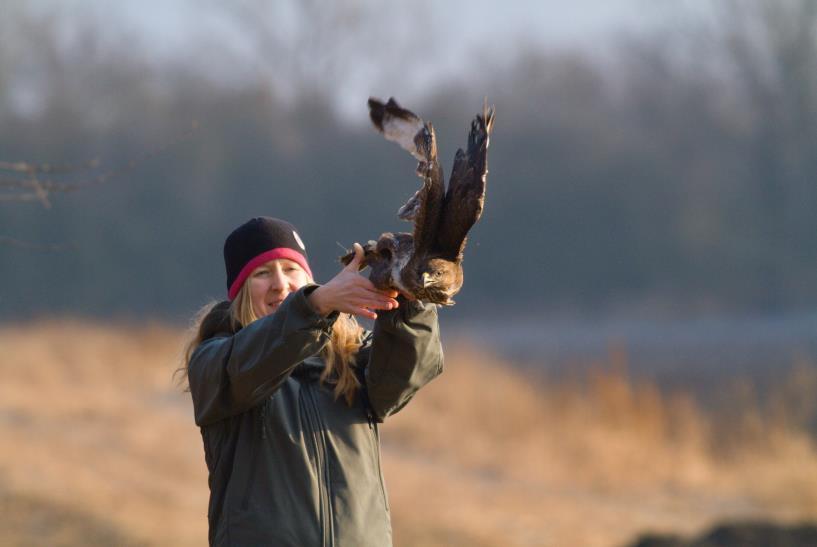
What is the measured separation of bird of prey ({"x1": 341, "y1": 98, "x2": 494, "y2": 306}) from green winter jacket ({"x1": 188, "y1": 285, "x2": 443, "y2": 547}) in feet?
0.49

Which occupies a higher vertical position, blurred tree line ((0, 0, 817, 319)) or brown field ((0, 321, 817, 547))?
blurred tree line ((0, 0, 817, 319))

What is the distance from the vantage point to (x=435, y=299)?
258 cm

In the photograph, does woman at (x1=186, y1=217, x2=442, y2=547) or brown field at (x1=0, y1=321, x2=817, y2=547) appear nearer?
woman at (x1=186, y1=217, x2=442, y2=547)

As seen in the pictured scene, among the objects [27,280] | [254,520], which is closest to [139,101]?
[27,280]

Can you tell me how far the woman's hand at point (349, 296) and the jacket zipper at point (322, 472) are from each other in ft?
1.12

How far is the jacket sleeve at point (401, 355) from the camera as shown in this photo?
2.73 meters

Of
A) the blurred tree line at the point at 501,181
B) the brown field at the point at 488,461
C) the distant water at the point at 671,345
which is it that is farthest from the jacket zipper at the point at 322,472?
the blurred tree line at the point at 501,181

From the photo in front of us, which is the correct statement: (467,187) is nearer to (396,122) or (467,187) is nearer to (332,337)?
(396,122)

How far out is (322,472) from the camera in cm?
276

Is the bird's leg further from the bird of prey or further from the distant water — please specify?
the distant water

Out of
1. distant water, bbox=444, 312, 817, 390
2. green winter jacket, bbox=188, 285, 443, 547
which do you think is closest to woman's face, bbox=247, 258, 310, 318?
green winter jacket, bbox=188, 285, 443, 547

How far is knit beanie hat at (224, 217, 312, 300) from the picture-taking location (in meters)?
2.99

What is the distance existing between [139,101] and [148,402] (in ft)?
55.4

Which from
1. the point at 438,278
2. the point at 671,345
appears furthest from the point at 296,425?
the point at 671,345
